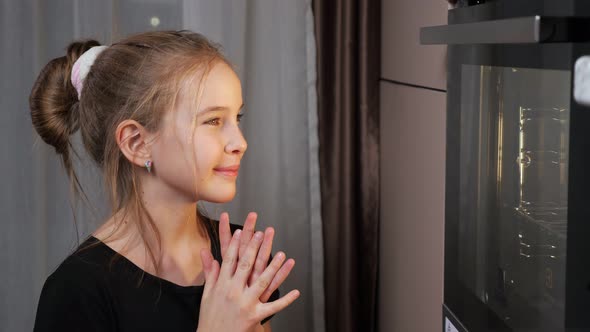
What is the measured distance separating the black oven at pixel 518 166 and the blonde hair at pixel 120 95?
0.50 meters

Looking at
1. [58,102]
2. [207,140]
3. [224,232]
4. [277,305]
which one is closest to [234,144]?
[207,140]

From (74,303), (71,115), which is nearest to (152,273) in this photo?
(74,303)

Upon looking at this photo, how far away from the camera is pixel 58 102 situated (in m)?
1.50

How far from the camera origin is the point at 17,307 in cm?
224

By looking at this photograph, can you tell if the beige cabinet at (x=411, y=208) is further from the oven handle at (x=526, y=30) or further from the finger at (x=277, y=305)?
the oven handle at (x=526, y=30)

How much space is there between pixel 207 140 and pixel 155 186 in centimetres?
18

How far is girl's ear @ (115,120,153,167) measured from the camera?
1369 mm


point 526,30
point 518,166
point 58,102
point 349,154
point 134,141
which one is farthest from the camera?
point 349,154

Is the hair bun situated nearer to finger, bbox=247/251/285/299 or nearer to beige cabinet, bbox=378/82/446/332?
finger, bbox=247/251/285/299

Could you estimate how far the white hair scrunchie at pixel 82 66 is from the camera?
1434 millimetres

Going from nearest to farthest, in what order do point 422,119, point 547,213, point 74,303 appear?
point 547,213 → point 74,303 → point 422,119

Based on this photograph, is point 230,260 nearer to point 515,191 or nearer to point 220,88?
point 220,88

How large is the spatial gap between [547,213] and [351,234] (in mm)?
1533

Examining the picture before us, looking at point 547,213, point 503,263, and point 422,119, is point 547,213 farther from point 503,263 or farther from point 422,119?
point 422,119
